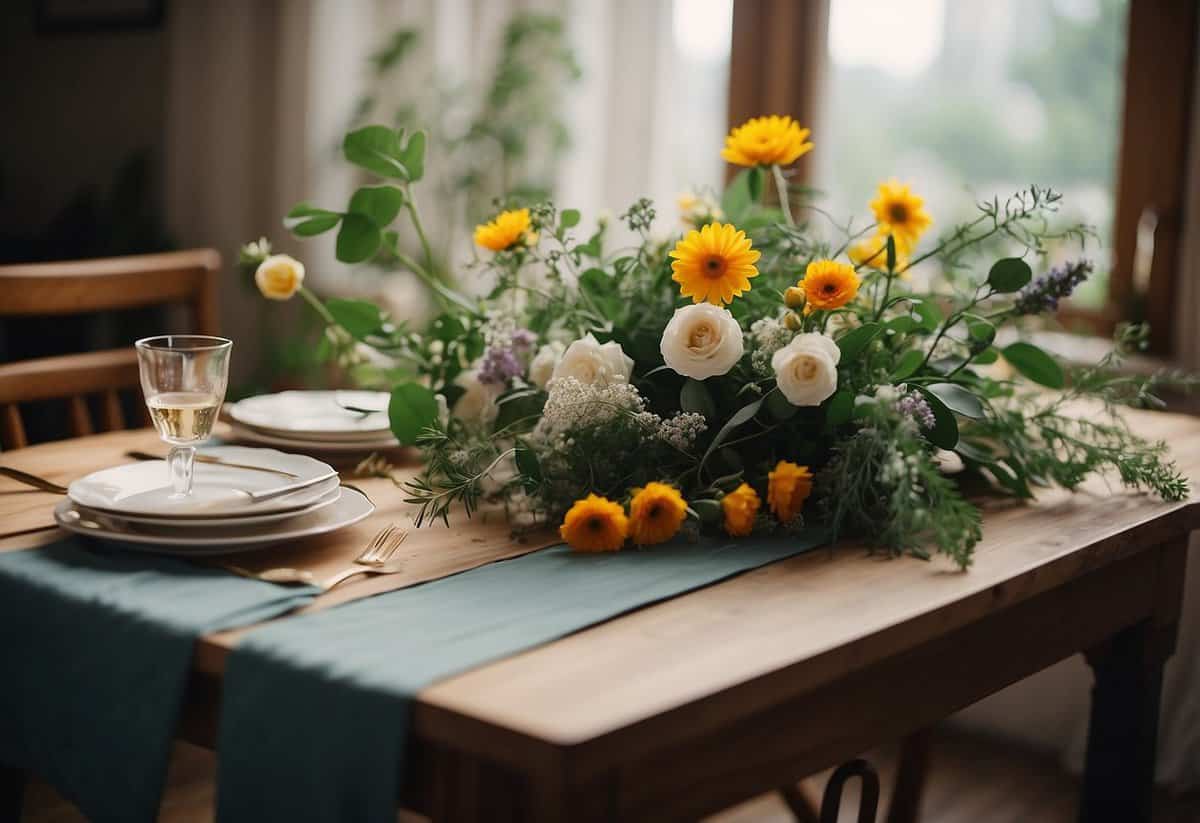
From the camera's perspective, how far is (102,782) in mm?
1042

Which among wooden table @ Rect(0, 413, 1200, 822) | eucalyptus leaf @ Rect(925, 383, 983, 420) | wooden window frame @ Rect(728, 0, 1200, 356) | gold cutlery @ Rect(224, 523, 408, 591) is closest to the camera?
wooden table @ Rect(0, 413, 1200, 822)

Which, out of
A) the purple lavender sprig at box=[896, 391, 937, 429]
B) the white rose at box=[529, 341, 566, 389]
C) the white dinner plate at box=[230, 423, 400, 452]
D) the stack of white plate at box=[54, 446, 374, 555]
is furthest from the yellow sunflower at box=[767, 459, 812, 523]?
the white dinner plate at box=[230, 423, 400, 452]

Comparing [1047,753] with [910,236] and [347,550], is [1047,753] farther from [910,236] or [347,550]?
[347,550]

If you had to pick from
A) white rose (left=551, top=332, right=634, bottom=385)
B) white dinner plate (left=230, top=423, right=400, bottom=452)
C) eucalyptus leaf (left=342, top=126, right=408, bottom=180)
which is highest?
eucalyptus leaf (left=342, top=126, right=408, bottom=180)

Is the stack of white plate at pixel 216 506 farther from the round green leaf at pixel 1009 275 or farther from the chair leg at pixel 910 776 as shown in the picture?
the chair leg at pixel 910 776

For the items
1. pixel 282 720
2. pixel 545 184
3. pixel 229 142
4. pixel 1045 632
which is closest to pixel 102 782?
pixel 282 720

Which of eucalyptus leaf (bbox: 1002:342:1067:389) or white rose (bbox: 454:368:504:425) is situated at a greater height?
eucalyptus leaf (bbox: 1002:342:1067:389)

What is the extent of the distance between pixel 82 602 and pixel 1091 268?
1.00 meters

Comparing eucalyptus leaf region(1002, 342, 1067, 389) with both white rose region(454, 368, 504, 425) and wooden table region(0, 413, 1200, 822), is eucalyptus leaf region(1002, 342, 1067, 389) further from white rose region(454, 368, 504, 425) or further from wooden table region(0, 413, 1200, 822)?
white rose region(454, 368, 504, 425)

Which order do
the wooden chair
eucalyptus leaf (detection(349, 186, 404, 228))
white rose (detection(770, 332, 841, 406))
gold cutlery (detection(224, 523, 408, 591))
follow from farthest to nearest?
the wooden chair
eucalyptus leaf (detection(349, 186, 404, 228))
white rose (detection(770, 332, 841, 406))
gold cutlery (detection(224, 523, 408, 591))

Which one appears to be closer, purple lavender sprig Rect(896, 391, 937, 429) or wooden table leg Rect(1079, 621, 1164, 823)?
purple lavender sprig Rect(896, 391, 937, 429)

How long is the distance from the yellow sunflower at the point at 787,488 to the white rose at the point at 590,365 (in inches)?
6.8

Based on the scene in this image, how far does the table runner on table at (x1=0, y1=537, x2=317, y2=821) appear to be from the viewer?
102 cm

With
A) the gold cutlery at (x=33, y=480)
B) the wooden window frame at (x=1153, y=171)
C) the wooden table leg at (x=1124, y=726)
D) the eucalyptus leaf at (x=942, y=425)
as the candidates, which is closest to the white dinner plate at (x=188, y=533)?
the gold cutlery at (x=33, y=480)
